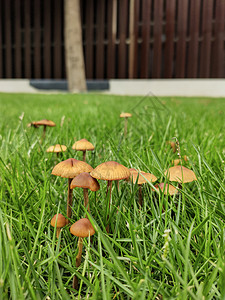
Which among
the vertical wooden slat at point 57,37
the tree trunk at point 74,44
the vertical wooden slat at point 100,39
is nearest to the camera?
the tree trunk at point 74,44

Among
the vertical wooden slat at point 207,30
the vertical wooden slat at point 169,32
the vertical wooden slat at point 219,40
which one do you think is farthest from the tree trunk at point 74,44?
the vertical wooden slat at point 219,40

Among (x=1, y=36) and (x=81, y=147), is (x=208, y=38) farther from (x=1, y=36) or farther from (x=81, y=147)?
(x=81, y=147)

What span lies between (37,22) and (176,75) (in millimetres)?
8554

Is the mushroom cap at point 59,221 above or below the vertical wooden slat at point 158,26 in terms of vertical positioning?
below

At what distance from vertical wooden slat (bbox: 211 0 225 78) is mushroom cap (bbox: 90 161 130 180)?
15.8m

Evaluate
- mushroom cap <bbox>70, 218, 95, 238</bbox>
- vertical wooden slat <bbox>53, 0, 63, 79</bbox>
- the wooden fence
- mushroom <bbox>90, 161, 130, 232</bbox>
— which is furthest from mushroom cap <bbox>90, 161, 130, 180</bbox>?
vertical wooden slat <bbox>53, 0, 63, 79</bbox>

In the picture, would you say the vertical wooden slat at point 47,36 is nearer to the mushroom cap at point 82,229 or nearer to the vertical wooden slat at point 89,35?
the vertical wooden slat at point 89,35

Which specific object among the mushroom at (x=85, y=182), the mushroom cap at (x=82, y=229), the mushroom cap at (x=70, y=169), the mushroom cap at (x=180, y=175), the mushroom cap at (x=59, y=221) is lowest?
the mushroom cap at (x=59, y=221)

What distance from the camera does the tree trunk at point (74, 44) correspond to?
12039 mm

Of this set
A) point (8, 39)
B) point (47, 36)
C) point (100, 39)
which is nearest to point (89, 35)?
point (100, 39)

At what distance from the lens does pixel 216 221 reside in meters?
0.90

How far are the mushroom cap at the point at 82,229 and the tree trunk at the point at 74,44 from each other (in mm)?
12251

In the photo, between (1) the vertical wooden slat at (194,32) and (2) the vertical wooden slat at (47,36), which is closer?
(1) the vertical wooden slat at (194,32)

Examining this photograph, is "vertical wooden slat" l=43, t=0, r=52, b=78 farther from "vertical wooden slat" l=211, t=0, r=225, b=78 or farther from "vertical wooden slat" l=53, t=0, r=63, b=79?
"vertical wooden slat" l=211, t=0, r=225, b=78
